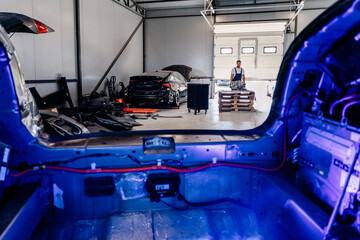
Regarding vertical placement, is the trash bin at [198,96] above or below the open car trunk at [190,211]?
above

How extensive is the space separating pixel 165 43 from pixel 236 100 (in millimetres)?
7637

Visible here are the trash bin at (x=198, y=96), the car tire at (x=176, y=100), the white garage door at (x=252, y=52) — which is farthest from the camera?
the white garage door at (x=252, y=52)

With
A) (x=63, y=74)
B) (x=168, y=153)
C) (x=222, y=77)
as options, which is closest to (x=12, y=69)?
(x=168, y=153)

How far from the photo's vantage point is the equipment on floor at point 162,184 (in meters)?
2.29

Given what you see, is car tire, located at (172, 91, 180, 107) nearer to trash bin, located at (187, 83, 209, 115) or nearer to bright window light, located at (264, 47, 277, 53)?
trash bin, located at (187, 83, 209, 115)

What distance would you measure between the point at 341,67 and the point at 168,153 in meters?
1.40

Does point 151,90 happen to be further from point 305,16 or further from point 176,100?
point 305,16

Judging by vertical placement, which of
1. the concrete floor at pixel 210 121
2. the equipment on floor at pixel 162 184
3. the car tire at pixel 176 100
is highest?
the car tire at pixel 176 100

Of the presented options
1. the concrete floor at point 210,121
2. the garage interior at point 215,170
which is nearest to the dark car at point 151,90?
the concrete floor at point 210,121

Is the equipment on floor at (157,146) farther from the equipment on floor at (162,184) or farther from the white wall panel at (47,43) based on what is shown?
the white wall panel at (47,43)

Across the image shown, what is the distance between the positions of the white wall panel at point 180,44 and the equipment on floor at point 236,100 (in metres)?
6.06

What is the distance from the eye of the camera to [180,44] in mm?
16250

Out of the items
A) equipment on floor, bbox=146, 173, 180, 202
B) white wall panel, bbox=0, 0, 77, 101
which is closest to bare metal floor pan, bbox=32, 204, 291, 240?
equipment on floor, bbox=146, 173, 180, 202

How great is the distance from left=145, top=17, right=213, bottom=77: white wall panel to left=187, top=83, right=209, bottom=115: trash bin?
6.81 meters
